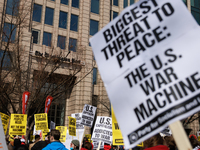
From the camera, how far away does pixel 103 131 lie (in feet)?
27.1

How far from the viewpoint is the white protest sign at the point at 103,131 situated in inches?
323

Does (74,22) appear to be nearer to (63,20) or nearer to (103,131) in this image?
(63,20)

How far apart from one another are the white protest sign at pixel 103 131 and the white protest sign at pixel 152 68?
6.29 meters

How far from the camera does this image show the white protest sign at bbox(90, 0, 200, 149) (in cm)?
185

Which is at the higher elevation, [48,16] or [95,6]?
[95,6]

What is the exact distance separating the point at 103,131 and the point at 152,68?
21.7ft

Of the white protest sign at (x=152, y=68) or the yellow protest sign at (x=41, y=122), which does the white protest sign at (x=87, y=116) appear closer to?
the yellow protest sign at (x=41, y=122)

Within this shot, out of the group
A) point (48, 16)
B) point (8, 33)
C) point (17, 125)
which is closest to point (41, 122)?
point (17, 125)

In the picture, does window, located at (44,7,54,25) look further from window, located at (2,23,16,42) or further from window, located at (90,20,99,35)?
window, located at (2,23,16,42)

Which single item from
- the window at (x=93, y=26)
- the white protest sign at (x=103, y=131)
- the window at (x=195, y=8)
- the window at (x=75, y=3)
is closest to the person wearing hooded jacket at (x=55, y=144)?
the white protest sign at (x=103, y=131)

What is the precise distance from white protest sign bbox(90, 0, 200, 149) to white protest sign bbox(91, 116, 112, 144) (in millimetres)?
6293

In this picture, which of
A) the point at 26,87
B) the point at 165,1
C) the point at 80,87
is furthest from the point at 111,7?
the point at 165,1

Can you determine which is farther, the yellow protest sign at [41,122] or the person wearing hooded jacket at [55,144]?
the yellow protest sign at [41,122]

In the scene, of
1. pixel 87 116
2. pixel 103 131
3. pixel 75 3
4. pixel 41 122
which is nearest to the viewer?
pixel 103 131
